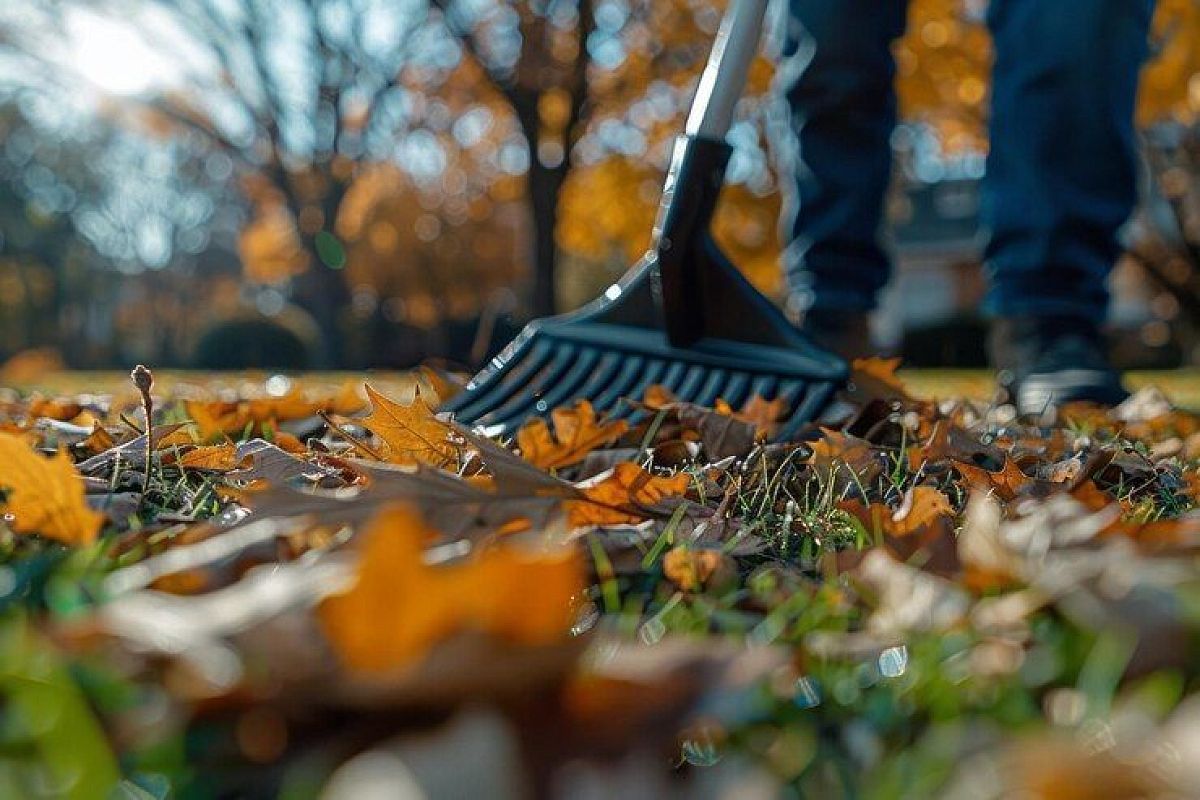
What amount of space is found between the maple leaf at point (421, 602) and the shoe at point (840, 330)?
8.74 ft

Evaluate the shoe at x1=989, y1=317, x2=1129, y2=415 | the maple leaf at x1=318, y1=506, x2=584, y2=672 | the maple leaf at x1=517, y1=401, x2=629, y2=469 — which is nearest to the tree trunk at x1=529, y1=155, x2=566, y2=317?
the shoe at x1=989, y1=317, x2=1129, y2=415

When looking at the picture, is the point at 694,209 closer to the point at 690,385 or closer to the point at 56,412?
the point at 690,385

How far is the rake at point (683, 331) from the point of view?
2084 mm

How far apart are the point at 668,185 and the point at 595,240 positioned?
16929mm

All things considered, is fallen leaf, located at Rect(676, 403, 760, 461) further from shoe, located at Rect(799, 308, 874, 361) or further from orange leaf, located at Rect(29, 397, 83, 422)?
shoe, located at Rect(799, 308, 874, 361)

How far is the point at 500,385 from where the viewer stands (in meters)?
2.25

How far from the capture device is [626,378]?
7.07 ft

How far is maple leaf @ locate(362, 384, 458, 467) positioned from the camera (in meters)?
1.50

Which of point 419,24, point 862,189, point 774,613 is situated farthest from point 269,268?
point 774,613

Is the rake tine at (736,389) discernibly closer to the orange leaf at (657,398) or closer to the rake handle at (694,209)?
the orange leaf at (657,398)

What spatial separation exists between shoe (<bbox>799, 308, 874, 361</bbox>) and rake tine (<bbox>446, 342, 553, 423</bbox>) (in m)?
1.12

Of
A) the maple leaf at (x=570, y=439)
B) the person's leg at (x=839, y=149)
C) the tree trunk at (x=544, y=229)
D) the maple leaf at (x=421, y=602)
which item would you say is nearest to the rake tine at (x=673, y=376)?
the maple leaf at (x=570, y=439)

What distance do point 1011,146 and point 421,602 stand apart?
272 centimetres

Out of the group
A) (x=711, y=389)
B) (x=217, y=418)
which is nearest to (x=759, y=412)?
(x=711, y=389)
